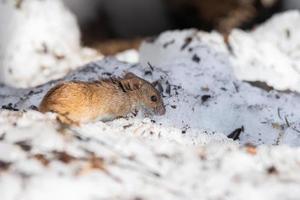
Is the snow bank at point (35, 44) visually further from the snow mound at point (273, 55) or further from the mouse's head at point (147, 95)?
the mouse's head at point (147, 95)

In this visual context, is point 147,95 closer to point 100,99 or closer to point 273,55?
point 100,99

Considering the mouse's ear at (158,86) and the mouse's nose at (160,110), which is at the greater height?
the mouse's ear at (158,86)

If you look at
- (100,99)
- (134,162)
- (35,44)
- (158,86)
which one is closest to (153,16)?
(35,44)

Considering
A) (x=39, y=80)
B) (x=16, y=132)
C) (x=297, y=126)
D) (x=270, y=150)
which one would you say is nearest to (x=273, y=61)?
(x=297, y=126)

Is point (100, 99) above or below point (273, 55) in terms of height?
below

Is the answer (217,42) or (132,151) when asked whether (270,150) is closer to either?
(132,151)

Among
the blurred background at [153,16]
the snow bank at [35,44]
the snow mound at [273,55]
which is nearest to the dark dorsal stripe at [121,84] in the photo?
the snow mound at [273,55]

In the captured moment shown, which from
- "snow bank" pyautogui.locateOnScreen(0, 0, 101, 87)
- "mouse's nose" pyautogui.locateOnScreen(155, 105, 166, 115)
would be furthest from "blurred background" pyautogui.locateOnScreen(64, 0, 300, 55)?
"mouse's nose" pyautogui.locateOnScreen(155, 105, 166, 115)
